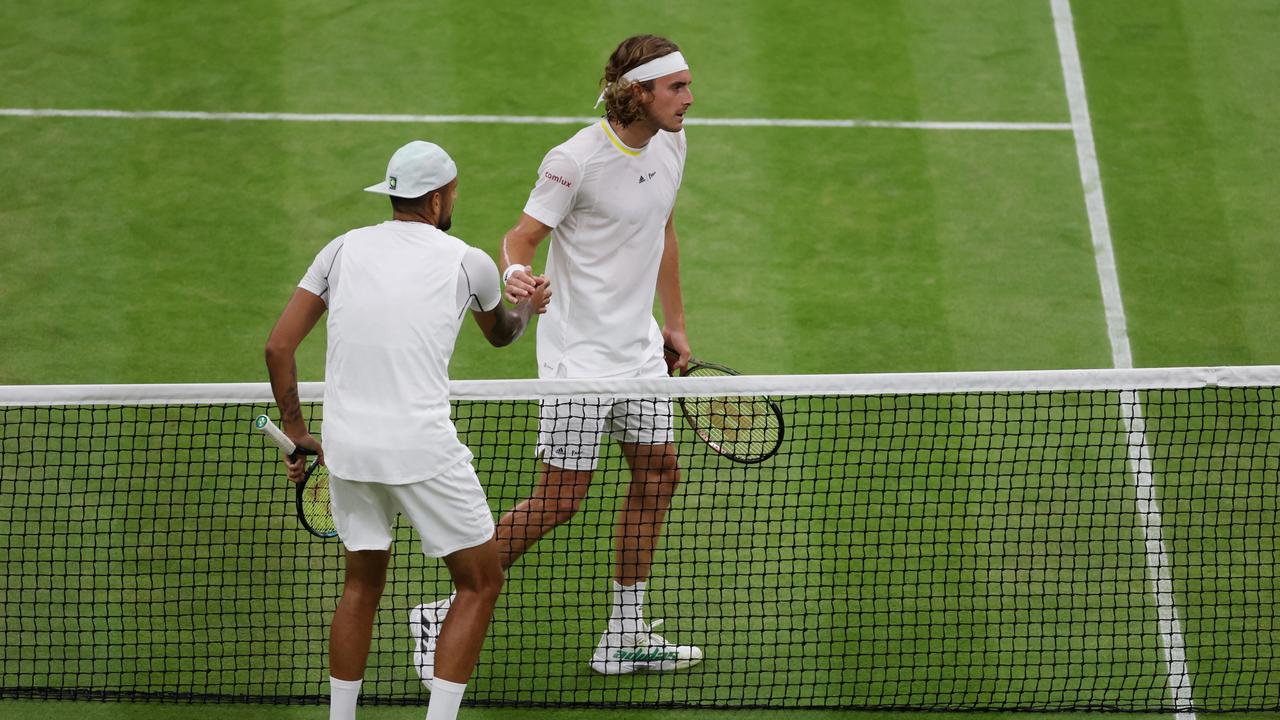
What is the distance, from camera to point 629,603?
6656 millimetres

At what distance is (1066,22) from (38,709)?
320 inches

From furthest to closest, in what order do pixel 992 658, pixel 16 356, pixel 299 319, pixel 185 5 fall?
pixel 185 5, pixel 16 356, pixel 992 658, pixel 299 319

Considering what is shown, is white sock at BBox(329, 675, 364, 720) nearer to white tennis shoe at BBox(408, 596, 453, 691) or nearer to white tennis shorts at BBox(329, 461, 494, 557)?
white tennis shorts at BBox(329, 461, 494, 557)

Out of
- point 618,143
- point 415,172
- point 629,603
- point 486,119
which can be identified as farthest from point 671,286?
point 486,119

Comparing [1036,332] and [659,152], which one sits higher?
[659,152]

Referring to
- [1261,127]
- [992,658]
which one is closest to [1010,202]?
[1261,127]

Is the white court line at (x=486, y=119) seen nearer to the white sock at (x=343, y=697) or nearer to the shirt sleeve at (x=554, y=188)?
the shirt sleeve at (x=554, y=188)

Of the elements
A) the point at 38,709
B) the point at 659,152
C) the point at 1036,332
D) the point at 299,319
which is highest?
the point at 659,152

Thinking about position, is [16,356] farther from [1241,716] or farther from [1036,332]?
[1241,716]

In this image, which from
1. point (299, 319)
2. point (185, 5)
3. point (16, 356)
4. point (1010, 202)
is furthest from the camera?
point (185, 5)

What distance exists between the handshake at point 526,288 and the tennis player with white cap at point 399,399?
0.08 m

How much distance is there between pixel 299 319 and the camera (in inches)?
215

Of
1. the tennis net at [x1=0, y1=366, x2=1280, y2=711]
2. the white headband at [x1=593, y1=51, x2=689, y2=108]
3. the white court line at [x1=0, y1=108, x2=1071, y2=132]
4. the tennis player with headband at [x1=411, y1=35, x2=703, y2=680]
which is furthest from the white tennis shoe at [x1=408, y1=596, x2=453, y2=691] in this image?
the white court line at [x1=0, y1=108, x2=1071, y2=132]

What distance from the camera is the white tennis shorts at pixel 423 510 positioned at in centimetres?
542
